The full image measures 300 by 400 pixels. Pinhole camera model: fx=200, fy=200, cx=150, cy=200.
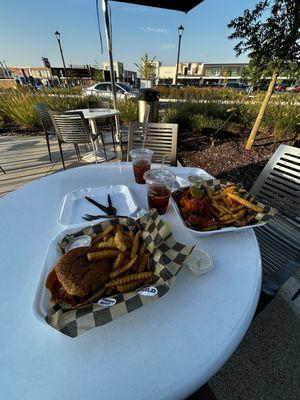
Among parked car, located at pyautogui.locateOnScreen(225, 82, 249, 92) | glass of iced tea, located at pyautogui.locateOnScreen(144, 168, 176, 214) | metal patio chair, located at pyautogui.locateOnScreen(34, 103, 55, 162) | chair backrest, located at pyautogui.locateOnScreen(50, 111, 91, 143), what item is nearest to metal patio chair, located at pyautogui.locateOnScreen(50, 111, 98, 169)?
chair backrest, located at pyautogui.locateOnScreen(50, 111, 91, 143)

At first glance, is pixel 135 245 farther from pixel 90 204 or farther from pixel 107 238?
pixel 90 204

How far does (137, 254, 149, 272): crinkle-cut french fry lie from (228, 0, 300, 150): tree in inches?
154

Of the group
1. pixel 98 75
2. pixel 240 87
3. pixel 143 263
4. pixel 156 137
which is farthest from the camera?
pixel 240 87

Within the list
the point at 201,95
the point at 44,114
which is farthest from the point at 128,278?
the point at 201,95

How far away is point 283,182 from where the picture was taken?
5.27ft

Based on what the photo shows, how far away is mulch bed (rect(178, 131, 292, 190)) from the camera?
10.7 feet

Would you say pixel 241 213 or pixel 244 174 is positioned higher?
pixel 241 213

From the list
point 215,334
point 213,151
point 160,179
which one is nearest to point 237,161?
point 213,151

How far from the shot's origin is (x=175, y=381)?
51cm

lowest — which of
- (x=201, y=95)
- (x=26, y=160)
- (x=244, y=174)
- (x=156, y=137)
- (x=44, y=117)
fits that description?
(x=26, y=160)

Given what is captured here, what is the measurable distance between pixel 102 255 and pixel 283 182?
1582 mm

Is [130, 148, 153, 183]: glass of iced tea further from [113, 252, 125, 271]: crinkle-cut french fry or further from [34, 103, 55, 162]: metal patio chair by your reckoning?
[34, 103, 55, 162]: metal patio chair

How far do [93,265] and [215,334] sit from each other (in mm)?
425

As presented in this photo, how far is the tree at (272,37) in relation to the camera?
2.91 meters
